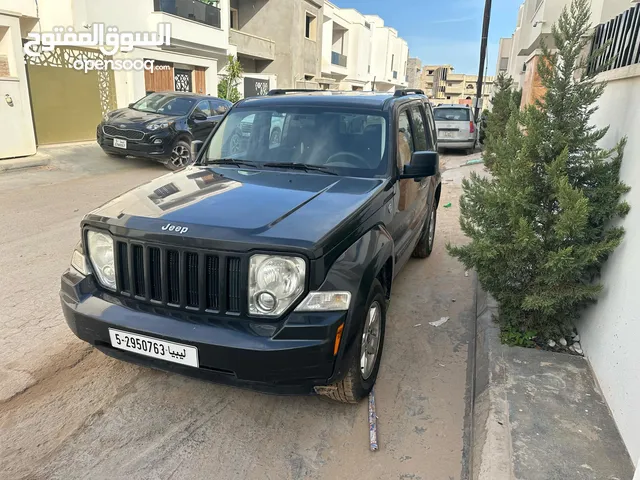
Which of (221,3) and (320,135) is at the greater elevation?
(221,3)

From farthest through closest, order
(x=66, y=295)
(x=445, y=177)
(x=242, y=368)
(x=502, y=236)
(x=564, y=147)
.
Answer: (x=445, y=177) < (x=502, y=236) < (x=564, y=147) < (x=66, y=295) < (x=242, y=368)

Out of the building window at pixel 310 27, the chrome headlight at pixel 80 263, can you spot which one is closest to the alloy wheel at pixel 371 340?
the chrome headlight at pixel 80 263

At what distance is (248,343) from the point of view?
7.82 ft

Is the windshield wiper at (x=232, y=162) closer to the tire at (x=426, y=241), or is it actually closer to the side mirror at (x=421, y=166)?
the side mirror at (x=421, y=166)

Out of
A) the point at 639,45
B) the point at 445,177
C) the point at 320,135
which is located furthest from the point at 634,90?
the point at 445,177

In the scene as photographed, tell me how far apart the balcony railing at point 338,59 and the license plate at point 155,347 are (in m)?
40.0

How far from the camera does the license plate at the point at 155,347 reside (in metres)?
2.48

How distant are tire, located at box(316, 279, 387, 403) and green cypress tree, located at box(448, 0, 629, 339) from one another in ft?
3.11

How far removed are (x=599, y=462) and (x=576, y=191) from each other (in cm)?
160

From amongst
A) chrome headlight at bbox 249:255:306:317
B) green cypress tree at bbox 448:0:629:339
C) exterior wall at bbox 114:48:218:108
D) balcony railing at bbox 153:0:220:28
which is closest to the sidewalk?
green cypress tree at bbox 448:0:629:339

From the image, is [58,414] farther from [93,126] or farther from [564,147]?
[93,126]

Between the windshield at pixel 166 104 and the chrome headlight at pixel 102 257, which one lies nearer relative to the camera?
the chrome headlight at pixel 102 257

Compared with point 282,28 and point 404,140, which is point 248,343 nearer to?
point 404,140

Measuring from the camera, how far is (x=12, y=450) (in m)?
2.57
